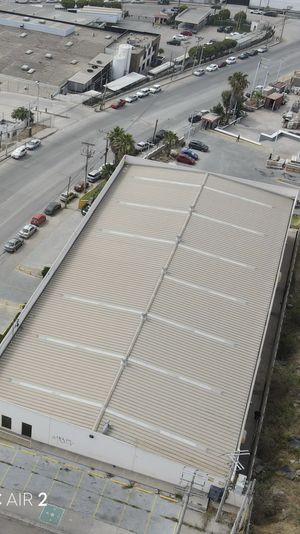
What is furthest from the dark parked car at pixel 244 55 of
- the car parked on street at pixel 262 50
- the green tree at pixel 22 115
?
the green tree at pixel 22 115

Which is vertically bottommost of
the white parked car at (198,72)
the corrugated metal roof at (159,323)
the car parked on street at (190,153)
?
Result: the corrugated metal roof at (159,323)

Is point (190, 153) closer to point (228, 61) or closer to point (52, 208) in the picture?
point (52, 208)

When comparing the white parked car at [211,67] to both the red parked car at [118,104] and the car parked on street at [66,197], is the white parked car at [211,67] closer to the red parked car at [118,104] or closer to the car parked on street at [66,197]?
the red parked car at [118,104]

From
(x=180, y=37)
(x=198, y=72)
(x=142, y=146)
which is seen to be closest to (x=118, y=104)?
(x=142, y=146)

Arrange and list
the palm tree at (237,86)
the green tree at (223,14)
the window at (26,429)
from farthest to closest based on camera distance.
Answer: the green tree at (223,14) < the palm tree at (237,86) < the window at (26,429)

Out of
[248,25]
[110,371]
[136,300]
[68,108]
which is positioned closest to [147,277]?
[136,300]

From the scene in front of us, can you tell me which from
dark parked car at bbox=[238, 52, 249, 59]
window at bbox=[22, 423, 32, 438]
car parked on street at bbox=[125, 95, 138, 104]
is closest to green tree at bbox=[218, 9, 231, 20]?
dark parked car at bbox=[238, 52, 249, 59]
